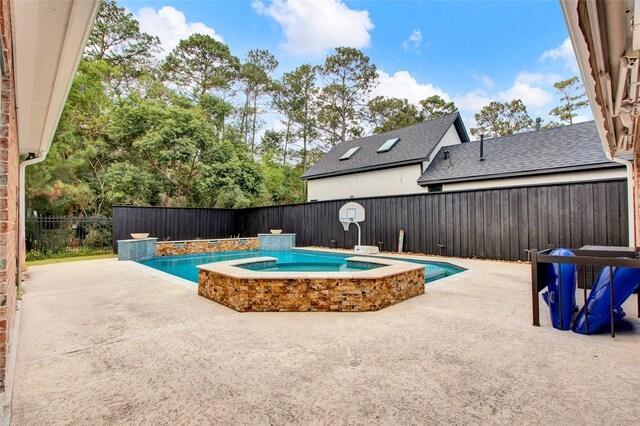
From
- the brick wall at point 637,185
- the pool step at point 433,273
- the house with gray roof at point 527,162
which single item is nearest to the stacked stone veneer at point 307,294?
the pool step at point 433,273

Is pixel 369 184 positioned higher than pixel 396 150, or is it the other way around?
pixel 396 150

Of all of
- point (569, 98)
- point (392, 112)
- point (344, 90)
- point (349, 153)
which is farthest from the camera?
point (392, 112)

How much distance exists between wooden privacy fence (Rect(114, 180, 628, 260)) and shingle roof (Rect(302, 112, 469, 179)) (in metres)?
3.29

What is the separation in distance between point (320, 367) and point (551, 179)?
10.3 metres

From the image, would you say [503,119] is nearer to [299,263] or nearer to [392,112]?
[392,112]

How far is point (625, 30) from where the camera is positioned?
1.79 m

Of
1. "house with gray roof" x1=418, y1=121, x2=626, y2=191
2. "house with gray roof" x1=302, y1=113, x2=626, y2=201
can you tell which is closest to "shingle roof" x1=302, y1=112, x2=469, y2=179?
"house with gray roof" x1=302, y1=113, x2=626, y2=201

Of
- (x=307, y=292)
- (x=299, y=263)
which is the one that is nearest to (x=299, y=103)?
(x=299, y=263)

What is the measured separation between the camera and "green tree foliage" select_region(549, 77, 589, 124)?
18.1 meters

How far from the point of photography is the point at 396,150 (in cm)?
1351

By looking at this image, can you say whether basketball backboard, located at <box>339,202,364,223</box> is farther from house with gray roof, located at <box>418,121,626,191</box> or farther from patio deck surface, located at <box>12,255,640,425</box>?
patio deck surface, located at <box>12,255,640,425</box>

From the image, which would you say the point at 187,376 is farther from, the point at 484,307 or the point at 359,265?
the point at 359,265

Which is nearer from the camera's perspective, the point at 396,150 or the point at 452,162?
the point at 452,162

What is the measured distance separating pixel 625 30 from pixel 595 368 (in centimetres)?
231
